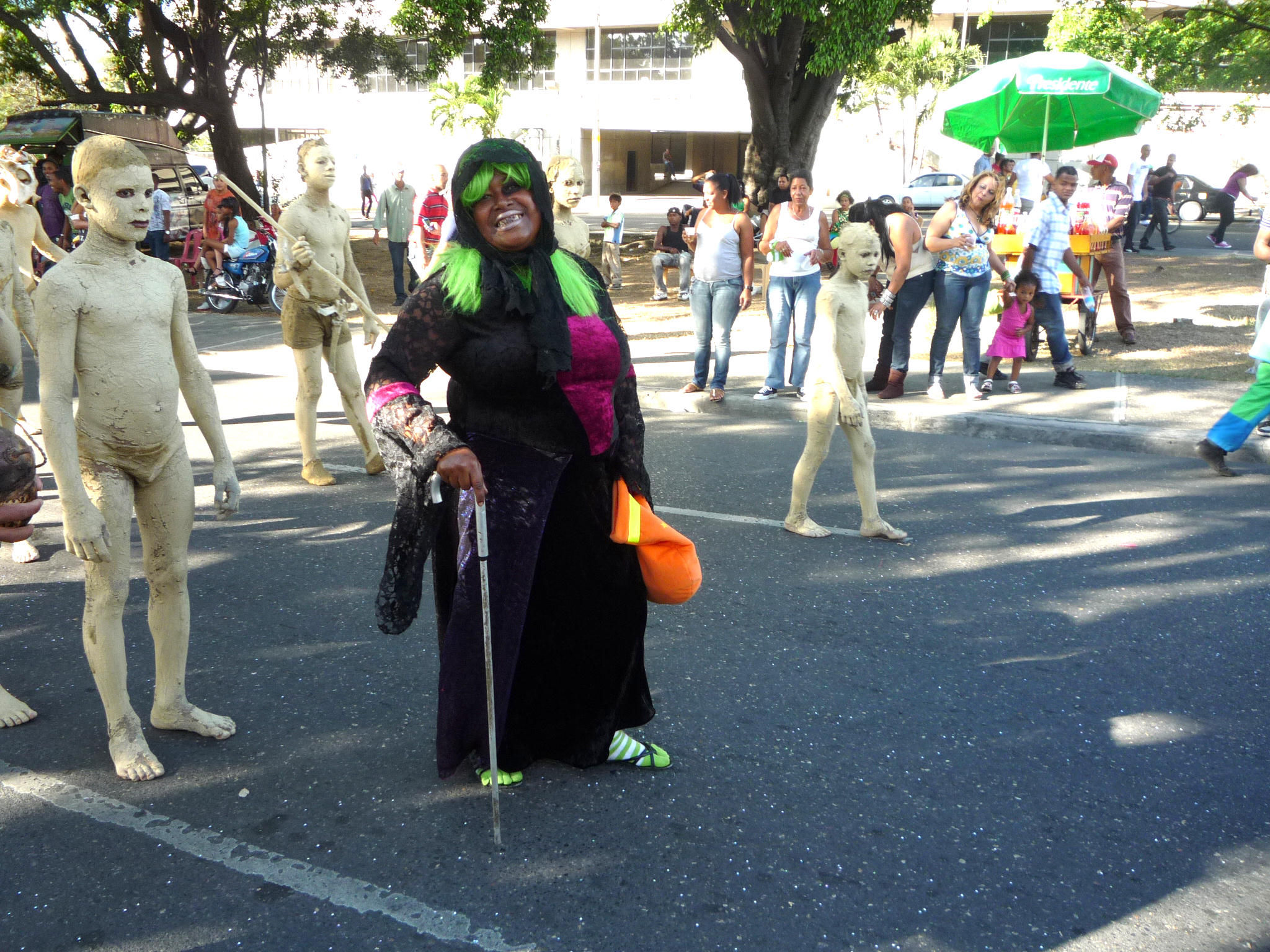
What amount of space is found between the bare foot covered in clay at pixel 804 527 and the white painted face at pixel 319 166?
3.44m

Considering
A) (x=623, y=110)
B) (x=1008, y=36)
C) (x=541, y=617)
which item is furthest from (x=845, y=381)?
(x=623, y=110)

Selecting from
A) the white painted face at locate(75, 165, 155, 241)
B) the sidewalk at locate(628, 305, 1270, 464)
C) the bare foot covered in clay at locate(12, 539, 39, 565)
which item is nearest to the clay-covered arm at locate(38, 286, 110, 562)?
the white painted face at locate(75, 165, 155, 241)

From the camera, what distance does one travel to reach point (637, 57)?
167ft

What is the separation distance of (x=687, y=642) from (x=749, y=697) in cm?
60

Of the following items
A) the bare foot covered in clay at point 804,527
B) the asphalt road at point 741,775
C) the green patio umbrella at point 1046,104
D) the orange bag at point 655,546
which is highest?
the green patio umbrella at point 1046,104

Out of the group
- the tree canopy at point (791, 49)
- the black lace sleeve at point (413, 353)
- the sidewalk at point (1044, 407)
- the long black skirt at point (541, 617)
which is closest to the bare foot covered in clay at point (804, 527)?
the long black skirt at point (541, 617)

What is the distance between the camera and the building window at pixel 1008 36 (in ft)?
154

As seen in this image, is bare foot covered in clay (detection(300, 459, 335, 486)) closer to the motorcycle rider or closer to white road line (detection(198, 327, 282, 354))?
white road line (detection(198, 327, 282, 354))

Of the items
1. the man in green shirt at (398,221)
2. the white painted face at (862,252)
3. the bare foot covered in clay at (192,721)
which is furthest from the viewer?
the man in green shirt at (398,221)

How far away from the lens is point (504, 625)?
3305mm

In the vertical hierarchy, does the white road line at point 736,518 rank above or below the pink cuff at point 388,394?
below

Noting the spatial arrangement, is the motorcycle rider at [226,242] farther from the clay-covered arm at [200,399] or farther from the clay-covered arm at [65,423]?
the clay-covered arm at [65,423]

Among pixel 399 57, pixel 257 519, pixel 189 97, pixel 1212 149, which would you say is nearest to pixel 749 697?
pixel 257 519

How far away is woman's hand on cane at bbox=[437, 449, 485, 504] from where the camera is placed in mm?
2939
